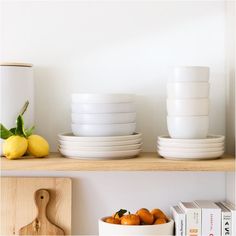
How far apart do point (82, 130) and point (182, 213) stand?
1.23ft

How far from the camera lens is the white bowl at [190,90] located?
147 cm

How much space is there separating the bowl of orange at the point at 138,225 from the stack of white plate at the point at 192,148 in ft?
0.60

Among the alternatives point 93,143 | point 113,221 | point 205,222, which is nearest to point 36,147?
point 93,143

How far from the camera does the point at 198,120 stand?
1488 millimetres

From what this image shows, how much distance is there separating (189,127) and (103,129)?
242 mm

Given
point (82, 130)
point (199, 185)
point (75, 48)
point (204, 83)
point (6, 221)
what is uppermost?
point (75, 48)

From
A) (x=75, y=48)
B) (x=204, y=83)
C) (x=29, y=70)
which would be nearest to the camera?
(x=204, y=83)

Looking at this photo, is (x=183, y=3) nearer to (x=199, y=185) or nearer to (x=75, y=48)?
(x=75, y=48)

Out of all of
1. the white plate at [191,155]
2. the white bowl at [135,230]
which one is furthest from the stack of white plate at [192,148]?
the white bowl at [135,230]

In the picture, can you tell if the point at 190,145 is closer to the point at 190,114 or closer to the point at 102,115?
the point at 190,114

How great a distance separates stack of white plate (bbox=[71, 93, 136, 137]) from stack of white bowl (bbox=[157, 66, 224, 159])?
13cm

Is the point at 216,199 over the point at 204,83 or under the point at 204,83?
under

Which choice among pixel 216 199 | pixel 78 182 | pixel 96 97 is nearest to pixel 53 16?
pixel 96 97

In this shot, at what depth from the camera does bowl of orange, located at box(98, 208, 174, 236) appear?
4.83 ft
